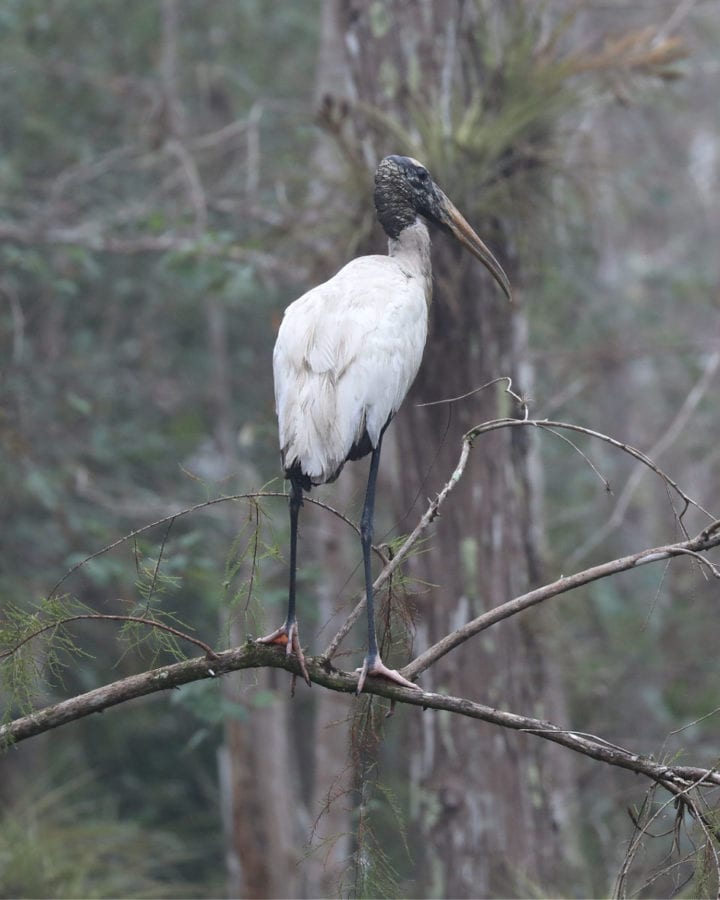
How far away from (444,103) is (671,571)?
5330 mm

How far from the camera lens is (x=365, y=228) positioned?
15.1 feet

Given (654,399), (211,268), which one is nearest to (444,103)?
(211,268)

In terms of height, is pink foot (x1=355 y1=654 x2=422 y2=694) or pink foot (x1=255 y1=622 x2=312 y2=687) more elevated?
pink foot (x1=255 y1=622 x2=312 y2=687)

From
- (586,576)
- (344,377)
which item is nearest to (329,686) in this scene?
(586,576)

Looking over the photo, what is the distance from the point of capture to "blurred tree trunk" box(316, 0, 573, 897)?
16.1ft

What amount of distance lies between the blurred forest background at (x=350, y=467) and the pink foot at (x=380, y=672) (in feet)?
0.31

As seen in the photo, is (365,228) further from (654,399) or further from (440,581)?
(654,399)

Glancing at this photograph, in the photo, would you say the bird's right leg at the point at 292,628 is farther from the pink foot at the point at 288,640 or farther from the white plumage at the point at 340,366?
the white plumage at the point at 340,366

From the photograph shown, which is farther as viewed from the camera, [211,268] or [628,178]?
[628,178]

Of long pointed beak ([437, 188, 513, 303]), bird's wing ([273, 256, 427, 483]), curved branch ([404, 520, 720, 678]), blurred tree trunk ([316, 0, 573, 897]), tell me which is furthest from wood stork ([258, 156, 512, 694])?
blurred tree trunk ([316, 0, 573, 897])

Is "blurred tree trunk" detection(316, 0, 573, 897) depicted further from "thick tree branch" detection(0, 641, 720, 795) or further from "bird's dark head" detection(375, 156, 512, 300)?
"thick tree branch" detection(0, 641, 720, 795)

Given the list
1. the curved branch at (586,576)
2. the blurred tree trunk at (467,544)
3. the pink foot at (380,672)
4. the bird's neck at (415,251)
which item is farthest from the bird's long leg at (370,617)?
the blurred tree trunk at (467,544)

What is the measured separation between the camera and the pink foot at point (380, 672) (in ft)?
8.66

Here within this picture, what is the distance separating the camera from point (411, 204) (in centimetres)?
360
